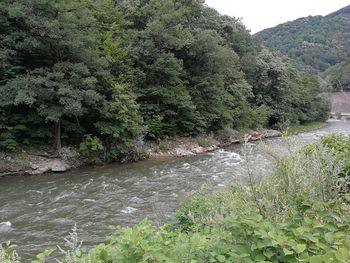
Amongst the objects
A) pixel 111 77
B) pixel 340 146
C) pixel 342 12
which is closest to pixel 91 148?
pixel 111 77

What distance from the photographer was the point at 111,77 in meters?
21.2

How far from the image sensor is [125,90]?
69.4 ft

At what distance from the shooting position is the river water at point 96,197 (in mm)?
9094

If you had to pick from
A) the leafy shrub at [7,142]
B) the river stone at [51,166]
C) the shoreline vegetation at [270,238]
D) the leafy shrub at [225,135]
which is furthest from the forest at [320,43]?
the shoreline vegetation at [270,238]

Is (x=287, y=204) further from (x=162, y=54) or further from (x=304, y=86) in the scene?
(x=304, y=86)

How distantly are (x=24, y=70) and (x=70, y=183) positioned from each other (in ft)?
25.9

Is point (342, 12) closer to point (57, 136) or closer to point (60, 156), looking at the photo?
point (57, 136)

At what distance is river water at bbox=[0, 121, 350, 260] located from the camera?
29.8ft

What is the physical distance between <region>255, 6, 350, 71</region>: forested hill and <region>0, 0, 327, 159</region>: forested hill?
7980cm

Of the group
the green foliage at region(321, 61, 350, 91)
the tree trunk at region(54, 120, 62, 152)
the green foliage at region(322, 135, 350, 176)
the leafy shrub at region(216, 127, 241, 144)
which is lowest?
the leafy shrub at region(216, 127, 241, 144)

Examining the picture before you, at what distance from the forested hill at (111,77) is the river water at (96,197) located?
3037 mm

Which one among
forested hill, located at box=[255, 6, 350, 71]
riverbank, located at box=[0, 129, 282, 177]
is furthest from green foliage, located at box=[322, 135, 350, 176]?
forested hill, located at box=[255, 6, 350, 71]

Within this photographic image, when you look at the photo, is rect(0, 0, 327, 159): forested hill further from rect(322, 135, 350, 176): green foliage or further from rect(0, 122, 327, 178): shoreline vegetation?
rect(322, 135, 350, 176): green foliage

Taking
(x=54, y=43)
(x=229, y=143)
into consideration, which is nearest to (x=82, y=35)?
(x=54, y=43)
